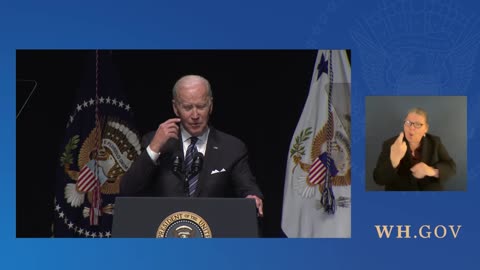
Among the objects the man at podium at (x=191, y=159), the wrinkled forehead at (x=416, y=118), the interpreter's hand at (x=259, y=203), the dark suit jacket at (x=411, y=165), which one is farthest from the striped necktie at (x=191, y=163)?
the wrinkled forehead at (x=416, y=118)

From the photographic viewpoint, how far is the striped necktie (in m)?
8.30

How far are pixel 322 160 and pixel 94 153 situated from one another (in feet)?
5.34

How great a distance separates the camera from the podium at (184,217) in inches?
310

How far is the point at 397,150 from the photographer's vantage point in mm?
8445

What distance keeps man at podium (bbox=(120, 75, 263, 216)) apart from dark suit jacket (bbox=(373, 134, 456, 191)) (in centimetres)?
91

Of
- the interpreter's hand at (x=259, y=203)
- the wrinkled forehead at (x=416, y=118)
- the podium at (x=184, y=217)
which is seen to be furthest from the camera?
the wrinkled forehead at (x=416, y=118)

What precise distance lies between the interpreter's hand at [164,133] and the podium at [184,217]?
490 millimetres

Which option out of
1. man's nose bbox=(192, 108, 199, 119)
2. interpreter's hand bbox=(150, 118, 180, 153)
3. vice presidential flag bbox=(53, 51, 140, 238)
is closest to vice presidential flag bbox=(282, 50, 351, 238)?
man's nose bbox=(192, 108, 199, 119)

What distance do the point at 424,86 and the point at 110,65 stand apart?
2230 mm

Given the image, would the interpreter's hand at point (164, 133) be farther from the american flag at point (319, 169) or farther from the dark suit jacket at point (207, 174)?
the american flag at point (319, 169)

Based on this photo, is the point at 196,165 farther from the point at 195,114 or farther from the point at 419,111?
the point at 419,111

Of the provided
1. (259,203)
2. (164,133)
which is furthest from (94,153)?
(259,203)

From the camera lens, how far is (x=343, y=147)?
8.40 metres

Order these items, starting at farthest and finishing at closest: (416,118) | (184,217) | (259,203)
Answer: (416,118) < (259,203) < (184,217)
